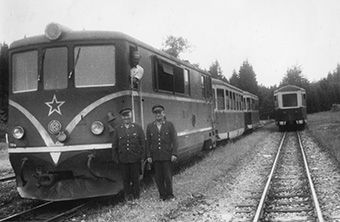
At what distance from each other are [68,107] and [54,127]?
1.36ft

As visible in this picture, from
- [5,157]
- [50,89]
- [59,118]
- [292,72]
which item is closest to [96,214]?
[59,118]

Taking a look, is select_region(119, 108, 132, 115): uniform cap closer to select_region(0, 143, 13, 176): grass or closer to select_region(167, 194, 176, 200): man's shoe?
select_region(167, 194, 176, 200): man's shoe

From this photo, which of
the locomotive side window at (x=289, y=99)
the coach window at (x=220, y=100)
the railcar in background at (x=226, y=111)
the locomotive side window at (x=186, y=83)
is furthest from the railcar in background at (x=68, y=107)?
the locomotive side window at (x=289, y=99)

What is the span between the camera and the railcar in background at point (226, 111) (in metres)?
16.2

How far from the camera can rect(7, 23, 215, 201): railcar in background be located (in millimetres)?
6695

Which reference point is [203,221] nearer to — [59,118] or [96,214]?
[96,214]

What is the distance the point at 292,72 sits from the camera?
232ft

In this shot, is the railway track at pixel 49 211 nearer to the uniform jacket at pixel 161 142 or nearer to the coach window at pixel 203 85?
the uniform jacket at pixel 161 142

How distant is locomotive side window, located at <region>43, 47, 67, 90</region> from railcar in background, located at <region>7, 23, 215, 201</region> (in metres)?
0.02

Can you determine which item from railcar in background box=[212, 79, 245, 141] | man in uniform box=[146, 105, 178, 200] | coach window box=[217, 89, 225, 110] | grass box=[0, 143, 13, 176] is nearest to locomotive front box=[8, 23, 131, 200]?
man in uniform box=[146, 105, 178, 200]

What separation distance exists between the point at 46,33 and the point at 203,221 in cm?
418

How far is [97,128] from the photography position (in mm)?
6715

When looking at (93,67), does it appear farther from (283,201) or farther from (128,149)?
(283,201)

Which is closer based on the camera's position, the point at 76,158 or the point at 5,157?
the point at 76,158
